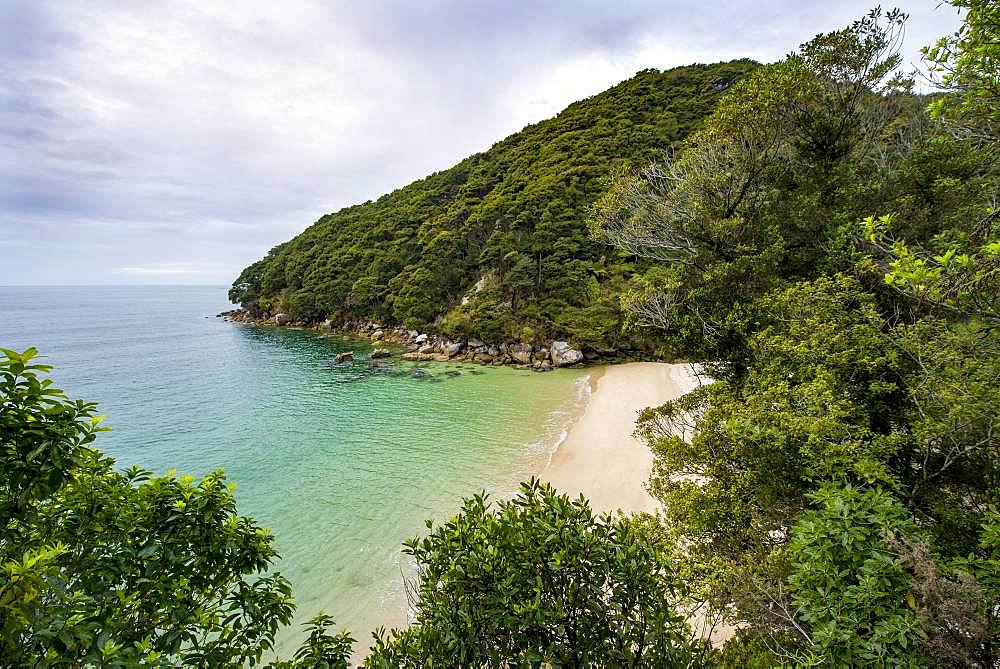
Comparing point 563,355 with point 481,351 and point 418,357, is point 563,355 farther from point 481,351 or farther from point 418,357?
point 418,357

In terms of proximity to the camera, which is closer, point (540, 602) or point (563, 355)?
point (540, 602)

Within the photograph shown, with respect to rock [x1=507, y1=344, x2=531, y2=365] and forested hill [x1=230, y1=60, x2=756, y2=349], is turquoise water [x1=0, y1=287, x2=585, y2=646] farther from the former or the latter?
forested hill [x1=230, y1=60, x2=756, y2=349]

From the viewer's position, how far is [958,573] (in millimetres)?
3369

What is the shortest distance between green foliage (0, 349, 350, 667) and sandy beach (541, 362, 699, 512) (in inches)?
329

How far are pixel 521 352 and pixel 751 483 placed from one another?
84.3ft

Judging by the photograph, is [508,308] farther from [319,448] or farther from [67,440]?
[67,440]

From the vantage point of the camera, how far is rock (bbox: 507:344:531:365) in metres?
30.8

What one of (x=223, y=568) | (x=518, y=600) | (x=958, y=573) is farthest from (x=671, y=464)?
(x=223, y=568)

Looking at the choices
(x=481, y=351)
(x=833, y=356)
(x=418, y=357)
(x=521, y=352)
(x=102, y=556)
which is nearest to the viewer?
(x=102, y=556)

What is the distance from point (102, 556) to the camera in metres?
3.04

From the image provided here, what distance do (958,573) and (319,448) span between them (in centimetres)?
1828

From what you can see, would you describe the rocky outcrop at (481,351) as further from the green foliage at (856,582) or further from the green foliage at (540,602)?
the green foliage at (540,602)

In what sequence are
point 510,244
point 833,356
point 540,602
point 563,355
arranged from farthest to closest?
point 510,244 < point 563,355 < point 833,356 < point 540,602

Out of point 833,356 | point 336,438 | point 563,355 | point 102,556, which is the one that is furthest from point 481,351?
point 102,556
